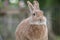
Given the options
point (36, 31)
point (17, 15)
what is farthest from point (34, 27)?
point (17, 15)

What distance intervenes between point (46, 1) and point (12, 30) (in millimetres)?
301

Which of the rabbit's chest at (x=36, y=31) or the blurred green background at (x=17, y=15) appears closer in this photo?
the rabbit's chest at (x=36, y=31)

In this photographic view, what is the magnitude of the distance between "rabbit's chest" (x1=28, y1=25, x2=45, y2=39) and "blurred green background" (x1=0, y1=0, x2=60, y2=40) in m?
0.20

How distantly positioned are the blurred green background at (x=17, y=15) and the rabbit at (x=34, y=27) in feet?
0.52

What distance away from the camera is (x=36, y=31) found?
100cm

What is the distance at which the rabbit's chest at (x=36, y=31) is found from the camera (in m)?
0.98

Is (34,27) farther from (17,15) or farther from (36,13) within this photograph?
(17,15)

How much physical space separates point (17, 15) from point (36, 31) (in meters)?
0.35

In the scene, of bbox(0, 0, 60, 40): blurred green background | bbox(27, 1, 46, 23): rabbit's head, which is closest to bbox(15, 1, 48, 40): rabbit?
bbox(27, 1, 46, 23): rabbit's head

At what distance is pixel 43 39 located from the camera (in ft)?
3.22

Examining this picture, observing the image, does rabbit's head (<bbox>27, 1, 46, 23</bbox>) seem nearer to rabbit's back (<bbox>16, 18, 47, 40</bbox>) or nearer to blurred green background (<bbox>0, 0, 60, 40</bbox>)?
rabbit's back (<bbox>16, 18, 47, 40</bbox>)

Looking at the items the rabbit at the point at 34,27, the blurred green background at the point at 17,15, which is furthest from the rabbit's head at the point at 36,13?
the blurred green background at the point at 17,15

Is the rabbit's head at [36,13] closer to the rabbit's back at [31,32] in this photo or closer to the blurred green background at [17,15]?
the rabbit's back at [31,32]

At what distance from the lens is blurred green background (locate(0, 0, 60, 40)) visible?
4.01ft
